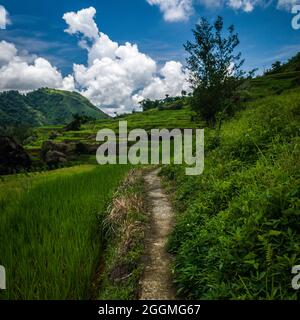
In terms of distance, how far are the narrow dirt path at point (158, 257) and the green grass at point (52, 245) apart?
98 centimetres

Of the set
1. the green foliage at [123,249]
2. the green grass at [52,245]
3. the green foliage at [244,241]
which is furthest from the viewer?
the green grass at [52,245]

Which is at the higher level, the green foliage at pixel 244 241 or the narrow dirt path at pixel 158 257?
the green foliage at pixel 244 241

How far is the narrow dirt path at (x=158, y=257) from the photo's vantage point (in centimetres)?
408

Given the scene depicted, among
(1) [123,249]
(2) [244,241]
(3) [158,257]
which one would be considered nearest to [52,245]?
(1) [123,249]

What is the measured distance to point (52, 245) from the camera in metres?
5.62

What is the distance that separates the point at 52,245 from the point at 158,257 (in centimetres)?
190

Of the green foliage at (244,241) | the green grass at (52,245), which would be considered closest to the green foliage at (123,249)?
the green grass at (52,245)

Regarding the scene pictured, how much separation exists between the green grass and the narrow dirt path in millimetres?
981

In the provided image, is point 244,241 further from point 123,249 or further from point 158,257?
point 123,249

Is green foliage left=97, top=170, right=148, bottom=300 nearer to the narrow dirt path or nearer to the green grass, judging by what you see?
the narrow dirt path

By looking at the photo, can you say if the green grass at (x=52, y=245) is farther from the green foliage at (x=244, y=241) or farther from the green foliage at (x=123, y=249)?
the green foliage at (x=244, y=241)

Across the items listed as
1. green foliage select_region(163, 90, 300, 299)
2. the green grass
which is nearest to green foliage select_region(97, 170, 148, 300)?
the green grass

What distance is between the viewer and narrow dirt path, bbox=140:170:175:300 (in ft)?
13.4
